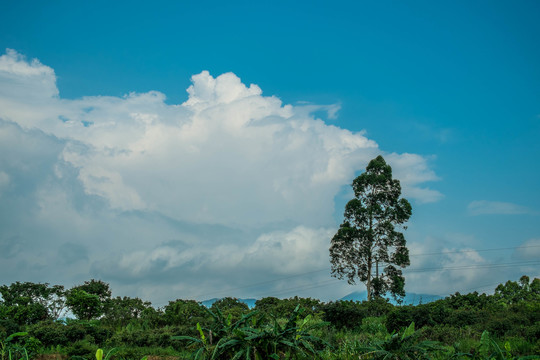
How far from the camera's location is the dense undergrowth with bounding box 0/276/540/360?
18.2ft

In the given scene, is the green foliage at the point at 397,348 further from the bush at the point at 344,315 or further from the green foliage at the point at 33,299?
the green foliage at the point at 33,299

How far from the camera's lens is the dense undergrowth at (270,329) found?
5.56m

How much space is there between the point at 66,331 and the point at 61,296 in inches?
424

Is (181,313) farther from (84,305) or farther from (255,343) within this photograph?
(255,343)

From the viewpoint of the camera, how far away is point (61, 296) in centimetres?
2284

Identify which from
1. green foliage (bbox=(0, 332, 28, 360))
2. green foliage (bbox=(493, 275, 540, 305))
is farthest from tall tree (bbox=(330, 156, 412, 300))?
green foliage (bbox=(0, 332, 28, 360))

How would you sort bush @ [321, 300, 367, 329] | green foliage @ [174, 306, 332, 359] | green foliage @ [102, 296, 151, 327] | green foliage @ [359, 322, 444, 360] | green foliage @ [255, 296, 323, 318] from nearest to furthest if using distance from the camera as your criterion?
green foliage @ [359, 322, 444, 360] → green foliage @ [174, 306, 332, 359] → bush @ [321, 300, 367, 329] → green foliage @ [255, 296, 323, 318] → green foliage @ [102, 296, 151, 327]

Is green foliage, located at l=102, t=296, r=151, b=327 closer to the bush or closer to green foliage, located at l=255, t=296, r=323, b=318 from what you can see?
green foliage, located at l=255, t=296, r=323, b=318

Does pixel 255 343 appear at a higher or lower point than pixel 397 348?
higher

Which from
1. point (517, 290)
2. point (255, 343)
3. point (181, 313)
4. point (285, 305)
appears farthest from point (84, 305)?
point (517, 290)

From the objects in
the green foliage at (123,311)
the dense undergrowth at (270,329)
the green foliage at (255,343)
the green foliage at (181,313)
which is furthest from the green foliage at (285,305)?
the green foliage at (255,343)

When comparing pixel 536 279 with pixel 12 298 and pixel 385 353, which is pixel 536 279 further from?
pixel 12 298

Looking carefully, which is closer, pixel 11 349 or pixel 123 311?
pixel 11 349

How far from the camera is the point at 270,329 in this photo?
559 cm
